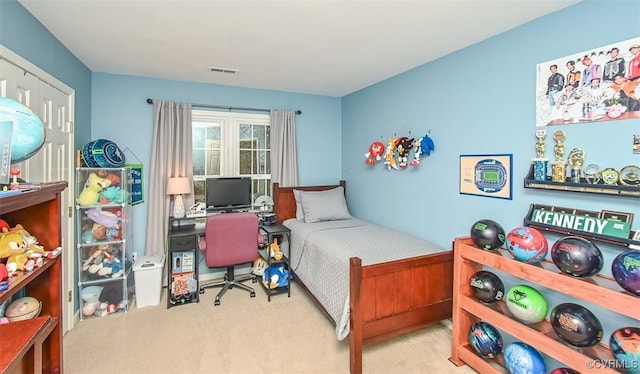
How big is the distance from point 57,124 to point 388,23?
9.06ft

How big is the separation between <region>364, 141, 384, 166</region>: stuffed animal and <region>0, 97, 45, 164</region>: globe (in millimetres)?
2944

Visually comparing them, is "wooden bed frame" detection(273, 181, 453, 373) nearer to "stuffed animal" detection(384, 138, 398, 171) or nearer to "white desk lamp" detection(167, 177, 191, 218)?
"stuffed animal" detection(384, 138, 398, 171)

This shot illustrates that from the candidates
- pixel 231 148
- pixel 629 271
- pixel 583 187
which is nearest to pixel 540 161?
pixel 583 187

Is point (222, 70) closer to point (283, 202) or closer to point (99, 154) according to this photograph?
point (99, 154)

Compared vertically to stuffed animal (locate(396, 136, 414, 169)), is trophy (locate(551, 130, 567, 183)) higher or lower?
lower

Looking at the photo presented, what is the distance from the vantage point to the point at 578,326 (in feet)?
5.15

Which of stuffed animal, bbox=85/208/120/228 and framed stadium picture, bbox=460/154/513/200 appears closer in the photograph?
framed stadium picture, bbox=460/154/513/200

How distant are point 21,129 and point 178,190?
212 cm

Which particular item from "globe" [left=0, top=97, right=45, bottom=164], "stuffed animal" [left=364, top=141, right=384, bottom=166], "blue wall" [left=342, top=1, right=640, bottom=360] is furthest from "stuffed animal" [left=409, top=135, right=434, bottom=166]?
"globe" [left=0, top=97, right=45, bottom=164]

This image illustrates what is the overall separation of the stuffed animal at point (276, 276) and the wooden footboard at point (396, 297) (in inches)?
56.7

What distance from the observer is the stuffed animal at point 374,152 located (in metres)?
3.53

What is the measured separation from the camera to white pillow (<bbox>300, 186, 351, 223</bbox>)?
374 centimetres

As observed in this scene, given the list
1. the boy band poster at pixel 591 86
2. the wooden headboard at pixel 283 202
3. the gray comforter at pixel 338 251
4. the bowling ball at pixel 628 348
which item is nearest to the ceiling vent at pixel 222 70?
the wooden headboard at pixel 283 202

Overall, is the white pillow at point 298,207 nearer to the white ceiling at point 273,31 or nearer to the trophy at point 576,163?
the white ceiling at point 273,31
